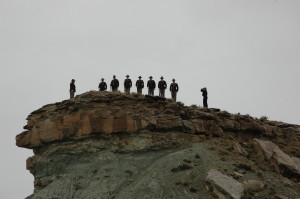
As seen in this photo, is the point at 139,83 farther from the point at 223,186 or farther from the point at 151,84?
the point at 223,186

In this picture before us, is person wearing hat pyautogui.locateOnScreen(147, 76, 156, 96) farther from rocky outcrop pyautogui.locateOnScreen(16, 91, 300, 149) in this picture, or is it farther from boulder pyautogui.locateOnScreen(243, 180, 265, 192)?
boulder pyautogui.locateOnScreen(243, 180, 265, 192)

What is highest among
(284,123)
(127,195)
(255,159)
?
(284,123)

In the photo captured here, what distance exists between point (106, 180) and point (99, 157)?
240cm

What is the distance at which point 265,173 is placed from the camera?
2608cm

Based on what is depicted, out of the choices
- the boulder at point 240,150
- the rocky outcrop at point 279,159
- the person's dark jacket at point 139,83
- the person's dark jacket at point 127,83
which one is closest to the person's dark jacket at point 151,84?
the person's dark jacket at point 139,83

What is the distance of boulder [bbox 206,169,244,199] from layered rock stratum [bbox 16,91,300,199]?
0.20 ft

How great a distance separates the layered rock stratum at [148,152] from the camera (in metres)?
24.5

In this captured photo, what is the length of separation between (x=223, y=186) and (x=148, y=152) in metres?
7.33

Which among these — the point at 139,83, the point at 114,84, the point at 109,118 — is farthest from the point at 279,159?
the point at 114,84

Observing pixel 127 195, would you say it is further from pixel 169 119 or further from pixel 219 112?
pixel 219 112

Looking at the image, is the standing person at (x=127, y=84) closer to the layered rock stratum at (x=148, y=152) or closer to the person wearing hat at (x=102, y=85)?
the person wearing hat at (x=102, y=85)

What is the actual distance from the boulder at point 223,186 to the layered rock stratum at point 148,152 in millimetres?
60

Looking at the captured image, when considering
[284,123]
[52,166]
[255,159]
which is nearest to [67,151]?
[52,166]

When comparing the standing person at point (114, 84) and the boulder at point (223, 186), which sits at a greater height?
the standing person at point (114, 84)
